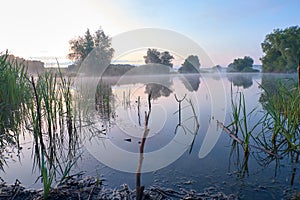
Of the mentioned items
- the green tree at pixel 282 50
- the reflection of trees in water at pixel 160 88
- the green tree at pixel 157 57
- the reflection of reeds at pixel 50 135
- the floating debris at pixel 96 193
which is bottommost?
the floating debris at pixel 96 193

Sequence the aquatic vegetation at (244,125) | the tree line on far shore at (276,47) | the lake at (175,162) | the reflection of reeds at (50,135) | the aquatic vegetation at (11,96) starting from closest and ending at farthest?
the lake at (175,162) → the reflection of reeds at (50,135) → the aquatic vegetation at (244,125) → the aquatic vegetation at (11,96) → the tree line on far shore at (276,47)

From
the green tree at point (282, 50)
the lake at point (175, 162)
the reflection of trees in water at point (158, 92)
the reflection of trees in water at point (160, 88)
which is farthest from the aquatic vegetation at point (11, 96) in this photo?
the green tree at point (282, 50)

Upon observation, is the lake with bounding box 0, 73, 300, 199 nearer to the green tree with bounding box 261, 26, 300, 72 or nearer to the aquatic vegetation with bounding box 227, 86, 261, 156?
the aquatic vegetation with bounding box 227, 86, 261, 156

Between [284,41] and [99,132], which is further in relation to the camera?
[284,41]

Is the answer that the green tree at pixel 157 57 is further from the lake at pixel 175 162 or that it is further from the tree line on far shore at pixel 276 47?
the tree line on far shore at pixel 276 47

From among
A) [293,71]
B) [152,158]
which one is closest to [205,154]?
[152,158]

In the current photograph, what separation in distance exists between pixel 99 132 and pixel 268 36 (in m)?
32.6

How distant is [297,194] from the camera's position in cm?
179

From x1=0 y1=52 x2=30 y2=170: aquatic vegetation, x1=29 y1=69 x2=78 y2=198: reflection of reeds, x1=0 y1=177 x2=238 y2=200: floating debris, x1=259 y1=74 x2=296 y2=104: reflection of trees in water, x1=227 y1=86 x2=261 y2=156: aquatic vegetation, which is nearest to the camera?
x1=0 y1=177 x2=238 y2=200: floating debris

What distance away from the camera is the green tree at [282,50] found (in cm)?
2445

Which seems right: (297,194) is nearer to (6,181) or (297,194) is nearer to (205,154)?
(205,154)

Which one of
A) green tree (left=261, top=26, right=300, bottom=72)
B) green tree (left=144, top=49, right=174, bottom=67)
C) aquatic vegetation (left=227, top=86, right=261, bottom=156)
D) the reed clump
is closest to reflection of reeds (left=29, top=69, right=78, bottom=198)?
the reed clump

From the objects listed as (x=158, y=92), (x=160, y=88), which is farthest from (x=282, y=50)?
(x=158, y=92)

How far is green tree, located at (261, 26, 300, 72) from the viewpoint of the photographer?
80.2 feet
